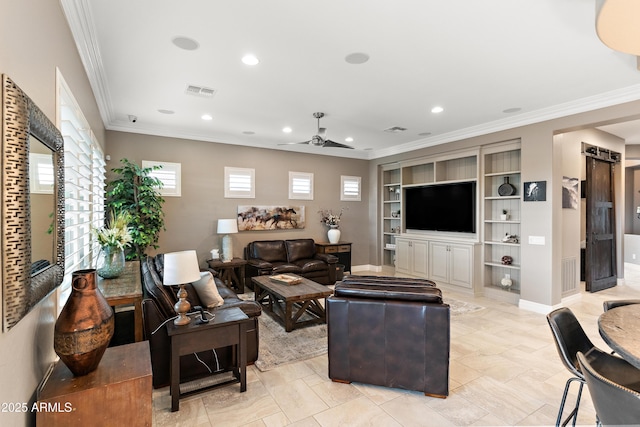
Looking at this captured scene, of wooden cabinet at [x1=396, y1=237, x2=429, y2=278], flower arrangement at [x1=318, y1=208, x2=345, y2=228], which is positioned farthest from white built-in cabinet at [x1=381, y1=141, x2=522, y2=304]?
flower arrangement at [x1=318, y1=208, x2=345, y2=228]

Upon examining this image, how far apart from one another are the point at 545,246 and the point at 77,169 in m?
5.65

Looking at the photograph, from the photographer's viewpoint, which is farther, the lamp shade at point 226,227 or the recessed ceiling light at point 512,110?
the lamp shade at point 226,227

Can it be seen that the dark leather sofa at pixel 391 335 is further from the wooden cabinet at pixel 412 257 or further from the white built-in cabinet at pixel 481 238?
the wooden cabinet at pixel 412 257

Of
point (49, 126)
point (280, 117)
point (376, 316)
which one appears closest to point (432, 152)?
point (280, 117)

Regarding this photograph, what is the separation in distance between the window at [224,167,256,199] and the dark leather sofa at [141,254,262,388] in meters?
3.25

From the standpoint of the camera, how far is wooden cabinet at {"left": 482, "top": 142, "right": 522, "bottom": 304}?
5273 mm

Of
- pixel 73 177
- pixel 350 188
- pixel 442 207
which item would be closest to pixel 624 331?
pixel 73 177

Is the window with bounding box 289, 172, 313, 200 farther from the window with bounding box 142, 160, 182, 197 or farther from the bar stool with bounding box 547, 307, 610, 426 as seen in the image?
the bar stool with bounding box 547, 307, 610, 426

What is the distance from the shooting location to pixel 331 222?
7352mm

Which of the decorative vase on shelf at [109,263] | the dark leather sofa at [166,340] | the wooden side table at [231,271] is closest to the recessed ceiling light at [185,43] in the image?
the decorative vase on shelf at [109,263]

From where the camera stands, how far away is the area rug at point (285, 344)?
3.19m

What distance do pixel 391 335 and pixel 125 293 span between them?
82.6 inches

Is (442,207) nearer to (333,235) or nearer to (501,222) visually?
(501,222)

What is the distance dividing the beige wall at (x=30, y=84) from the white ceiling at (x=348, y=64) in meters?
0.50
